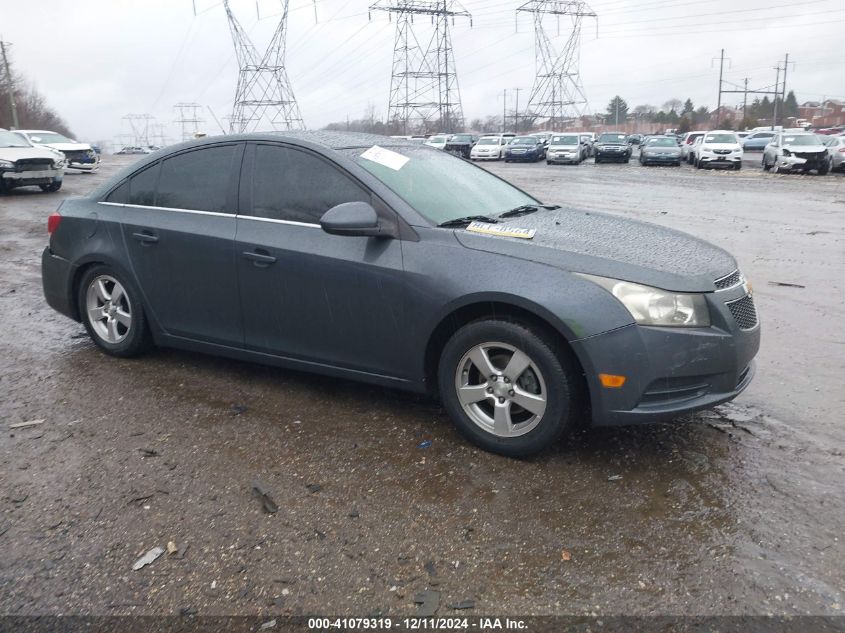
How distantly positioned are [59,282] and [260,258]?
2.05 metres

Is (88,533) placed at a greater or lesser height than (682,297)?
lesser

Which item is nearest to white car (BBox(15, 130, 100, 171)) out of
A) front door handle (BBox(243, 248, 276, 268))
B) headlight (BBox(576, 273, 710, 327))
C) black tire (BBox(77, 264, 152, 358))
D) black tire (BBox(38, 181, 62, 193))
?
black tire (BBox(38, 181, 62, 193))

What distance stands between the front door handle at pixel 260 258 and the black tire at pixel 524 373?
125cm

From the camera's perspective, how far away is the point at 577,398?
3.41 m

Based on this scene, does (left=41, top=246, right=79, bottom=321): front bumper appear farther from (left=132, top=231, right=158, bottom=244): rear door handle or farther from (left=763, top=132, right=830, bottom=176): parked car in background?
(left=763, top=132, right=830, bottom=176): parked car in background

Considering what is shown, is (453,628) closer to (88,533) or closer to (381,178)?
(88,533)

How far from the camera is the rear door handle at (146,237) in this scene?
468cm

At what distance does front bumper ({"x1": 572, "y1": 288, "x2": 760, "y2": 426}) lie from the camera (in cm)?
323

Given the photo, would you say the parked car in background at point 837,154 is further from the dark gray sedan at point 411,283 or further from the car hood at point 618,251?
the car hood at point 618,251

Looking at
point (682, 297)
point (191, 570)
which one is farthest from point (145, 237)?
point (682, 297)

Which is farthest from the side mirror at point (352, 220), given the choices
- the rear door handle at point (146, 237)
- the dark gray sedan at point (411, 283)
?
the rear door handle at point (146, 237)

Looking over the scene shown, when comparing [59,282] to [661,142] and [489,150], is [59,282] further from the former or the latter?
[489,150]

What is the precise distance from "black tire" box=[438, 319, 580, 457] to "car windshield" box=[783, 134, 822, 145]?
1085 inches

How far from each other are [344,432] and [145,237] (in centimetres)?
203
